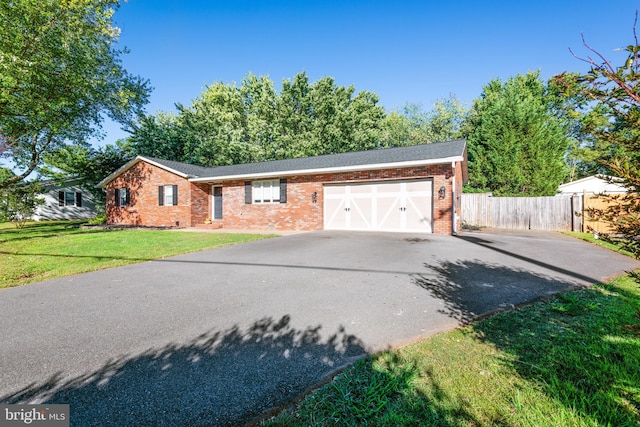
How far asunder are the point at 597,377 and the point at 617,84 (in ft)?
7.54

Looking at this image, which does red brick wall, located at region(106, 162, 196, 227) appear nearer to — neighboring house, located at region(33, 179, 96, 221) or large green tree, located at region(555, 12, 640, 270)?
neighboring house, located at region(33, 179, 96, 221)

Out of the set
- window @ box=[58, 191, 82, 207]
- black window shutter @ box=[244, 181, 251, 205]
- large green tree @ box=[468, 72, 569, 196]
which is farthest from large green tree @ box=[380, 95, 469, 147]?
window @ box=[58, 191, 82, 207]

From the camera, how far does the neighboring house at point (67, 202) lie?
27125 mm

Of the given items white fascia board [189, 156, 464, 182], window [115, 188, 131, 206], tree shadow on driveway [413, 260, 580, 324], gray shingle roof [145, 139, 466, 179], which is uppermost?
gray shingle roof [145, 139, 466, 179]

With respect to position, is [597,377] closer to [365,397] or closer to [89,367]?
[365,397]

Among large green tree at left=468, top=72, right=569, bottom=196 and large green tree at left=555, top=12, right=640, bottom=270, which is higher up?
large green tree at left=468, top=72, right=569, bottom=196

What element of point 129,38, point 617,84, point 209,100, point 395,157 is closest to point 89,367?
point 617,84

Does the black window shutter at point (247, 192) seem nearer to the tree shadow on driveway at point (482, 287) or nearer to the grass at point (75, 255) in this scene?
the grass at point (75, 255)

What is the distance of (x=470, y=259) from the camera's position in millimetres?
6699

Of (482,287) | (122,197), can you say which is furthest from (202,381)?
(122,197)

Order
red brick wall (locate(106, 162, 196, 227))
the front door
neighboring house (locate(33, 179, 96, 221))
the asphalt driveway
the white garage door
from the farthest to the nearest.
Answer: neighboring house (locate(33, 179, 96, 221)) → the front door → red brick wall (locate(106, 162, 196, 227)) → the white garage door → the asphalt driveway

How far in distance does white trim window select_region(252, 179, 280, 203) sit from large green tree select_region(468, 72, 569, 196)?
13.9 metres

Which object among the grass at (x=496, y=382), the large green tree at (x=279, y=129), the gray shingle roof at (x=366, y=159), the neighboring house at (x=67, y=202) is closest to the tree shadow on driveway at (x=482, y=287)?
the grass at (x=496, y=382)

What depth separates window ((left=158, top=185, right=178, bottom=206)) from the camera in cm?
1703
